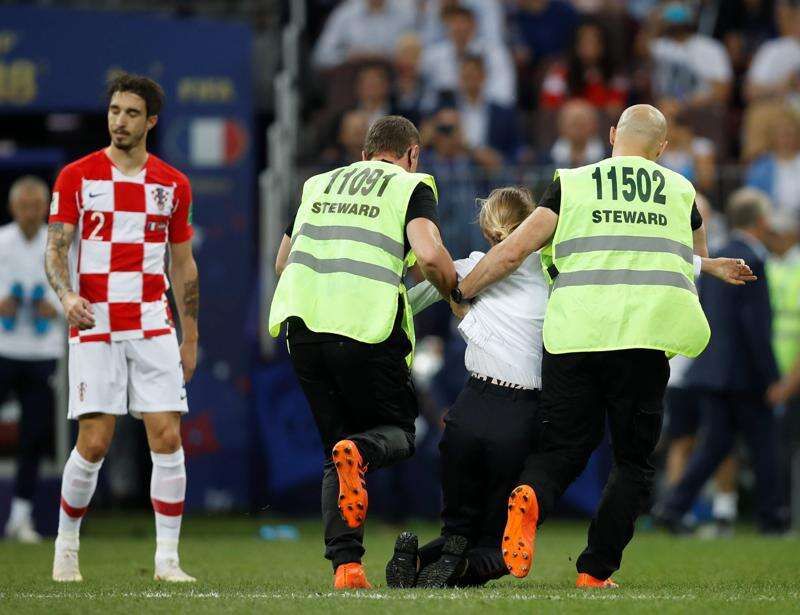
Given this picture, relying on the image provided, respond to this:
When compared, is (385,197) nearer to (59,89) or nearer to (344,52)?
(59,89)

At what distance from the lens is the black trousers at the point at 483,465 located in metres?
6.75

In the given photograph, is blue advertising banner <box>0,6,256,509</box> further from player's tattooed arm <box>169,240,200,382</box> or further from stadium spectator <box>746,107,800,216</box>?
player's tattooed arm <box>169,240,200,382</box>

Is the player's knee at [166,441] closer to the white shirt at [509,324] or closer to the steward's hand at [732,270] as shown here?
the white shirt at [509,324]

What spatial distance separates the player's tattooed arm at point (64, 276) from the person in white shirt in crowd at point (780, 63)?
9.21m

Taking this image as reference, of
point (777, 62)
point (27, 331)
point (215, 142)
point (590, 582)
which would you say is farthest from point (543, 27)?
point (590, 582)

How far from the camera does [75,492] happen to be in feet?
24.1

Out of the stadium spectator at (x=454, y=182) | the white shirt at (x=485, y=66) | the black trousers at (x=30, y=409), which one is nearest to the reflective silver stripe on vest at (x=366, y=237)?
the black trousers at (x=30, y=409)

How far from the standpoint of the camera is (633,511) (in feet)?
22.0

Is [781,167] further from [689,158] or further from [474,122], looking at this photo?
[474,122]

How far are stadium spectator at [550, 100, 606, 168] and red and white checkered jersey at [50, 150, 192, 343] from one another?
6.33 meters

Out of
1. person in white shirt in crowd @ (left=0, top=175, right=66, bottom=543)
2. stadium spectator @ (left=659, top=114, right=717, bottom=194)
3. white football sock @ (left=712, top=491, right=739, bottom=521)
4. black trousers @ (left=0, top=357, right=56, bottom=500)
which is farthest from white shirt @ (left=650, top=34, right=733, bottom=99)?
black trousers @ (left=0, top=357, right=56, bottom=500)

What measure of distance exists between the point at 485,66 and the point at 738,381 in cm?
488

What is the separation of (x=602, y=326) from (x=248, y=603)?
1.86 metres

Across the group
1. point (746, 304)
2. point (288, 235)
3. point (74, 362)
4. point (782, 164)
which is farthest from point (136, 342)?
point (782, 164)
